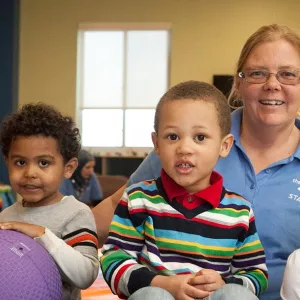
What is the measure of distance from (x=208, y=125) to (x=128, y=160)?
26.5 feet

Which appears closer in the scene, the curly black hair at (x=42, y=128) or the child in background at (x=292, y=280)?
the child in background at (x=292, y=280)

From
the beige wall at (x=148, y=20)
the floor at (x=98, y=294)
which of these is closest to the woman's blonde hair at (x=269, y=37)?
the floor at (x=98, y=294)

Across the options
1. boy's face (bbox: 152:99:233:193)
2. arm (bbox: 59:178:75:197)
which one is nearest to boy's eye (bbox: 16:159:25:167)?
boy's face (bbox: 152:99:233:193)

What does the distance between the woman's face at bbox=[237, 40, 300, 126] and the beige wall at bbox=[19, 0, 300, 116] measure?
7.50 meters

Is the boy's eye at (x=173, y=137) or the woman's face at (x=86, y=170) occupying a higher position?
the boy's eye at (x=173, y=137)

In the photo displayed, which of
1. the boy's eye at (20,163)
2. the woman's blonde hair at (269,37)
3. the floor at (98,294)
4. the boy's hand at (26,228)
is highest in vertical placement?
the woman's blonde hair at (269,37)

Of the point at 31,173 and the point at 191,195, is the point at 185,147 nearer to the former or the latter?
the point at 191,195

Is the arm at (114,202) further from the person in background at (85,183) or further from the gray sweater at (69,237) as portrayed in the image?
the person in background at (85,183)

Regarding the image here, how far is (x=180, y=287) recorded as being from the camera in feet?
5.19

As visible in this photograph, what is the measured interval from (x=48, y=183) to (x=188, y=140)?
23.4 inches

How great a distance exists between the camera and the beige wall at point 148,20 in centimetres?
975

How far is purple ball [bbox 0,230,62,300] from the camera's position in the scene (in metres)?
1.66

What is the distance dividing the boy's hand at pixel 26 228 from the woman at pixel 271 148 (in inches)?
25.3

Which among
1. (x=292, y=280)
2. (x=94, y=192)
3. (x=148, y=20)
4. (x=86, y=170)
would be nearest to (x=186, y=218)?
(x=292, y=280)
